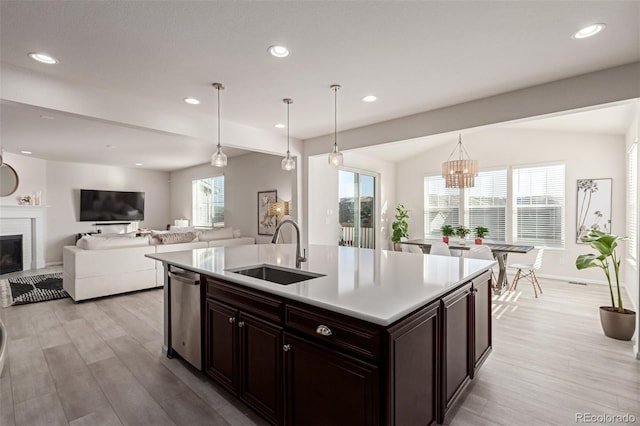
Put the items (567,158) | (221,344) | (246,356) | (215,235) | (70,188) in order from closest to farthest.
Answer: (246,356)
(221,344)
(567,158)
(215,235)
(70,188)

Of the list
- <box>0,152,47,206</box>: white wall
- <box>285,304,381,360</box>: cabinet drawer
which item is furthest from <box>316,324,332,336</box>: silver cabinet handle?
<box>0,152,47,206</box>: white wall

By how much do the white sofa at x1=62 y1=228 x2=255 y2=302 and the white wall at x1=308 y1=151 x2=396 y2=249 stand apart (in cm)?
248

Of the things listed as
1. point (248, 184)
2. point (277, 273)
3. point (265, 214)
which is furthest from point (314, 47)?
point (248, 184)

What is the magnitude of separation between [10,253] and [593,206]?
1136cm

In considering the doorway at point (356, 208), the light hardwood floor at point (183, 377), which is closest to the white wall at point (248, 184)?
the doorway at point (356, 208)

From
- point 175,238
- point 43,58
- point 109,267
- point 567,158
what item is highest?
point 43,58

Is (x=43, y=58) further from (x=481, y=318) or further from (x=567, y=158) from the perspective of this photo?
(x=567, y=158)

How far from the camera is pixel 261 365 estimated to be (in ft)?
6.01

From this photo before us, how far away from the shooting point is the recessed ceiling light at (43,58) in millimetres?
2545

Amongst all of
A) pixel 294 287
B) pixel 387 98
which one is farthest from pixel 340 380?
pixel 387 98

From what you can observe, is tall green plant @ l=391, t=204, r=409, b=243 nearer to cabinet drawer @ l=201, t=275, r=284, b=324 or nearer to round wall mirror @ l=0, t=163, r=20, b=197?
cabinet drawer @ l=201, t=275, r=284, b=324

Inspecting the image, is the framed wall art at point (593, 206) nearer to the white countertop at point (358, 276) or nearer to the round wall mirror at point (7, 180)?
the white countertop at point (358, 276)

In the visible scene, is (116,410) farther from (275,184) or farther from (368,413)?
(275,184)

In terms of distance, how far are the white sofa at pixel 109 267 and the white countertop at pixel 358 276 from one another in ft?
7.99
